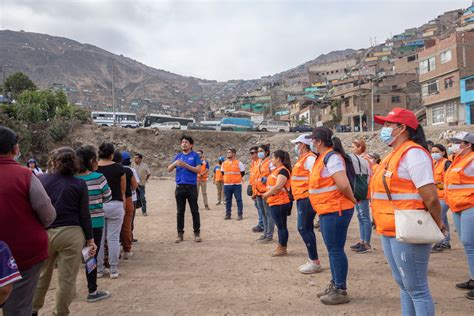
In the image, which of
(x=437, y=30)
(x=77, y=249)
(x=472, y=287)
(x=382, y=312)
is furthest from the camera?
(x=437, y=30)

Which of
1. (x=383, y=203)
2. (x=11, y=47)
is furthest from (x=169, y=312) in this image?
(x=11, y=47)

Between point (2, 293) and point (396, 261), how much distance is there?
2.64 meters

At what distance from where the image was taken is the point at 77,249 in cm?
358

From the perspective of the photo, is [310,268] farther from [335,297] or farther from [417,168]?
[417,168]

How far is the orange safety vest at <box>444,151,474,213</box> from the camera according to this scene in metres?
4.09

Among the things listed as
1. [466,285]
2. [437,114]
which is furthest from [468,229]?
[437,114]

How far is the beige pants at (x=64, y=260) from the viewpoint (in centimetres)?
347

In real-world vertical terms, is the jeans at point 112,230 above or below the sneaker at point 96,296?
above

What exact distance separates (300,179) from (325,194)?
1.40 metres

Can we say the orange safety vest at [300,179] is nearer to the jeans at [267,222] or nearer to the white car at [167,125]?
the jeans at [267,222]

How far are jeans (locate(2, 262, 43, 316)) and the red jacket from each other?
2.5 inches

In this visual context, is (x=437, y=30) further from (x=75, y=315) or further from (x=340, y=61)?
(x=75, y=315)

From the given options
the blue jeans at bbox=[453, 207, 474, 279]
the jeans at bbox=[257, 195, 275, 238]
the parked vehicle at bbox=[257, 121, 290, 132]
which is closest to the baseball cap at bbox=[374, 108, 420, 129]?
the blue jeans at bbox=[453, 207, 474, 279]

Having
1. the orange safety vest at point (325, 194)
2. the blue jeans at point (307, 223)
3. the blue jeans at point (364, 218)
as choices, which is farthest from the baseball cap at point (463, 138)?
the blue jeans at point (364, 218)
